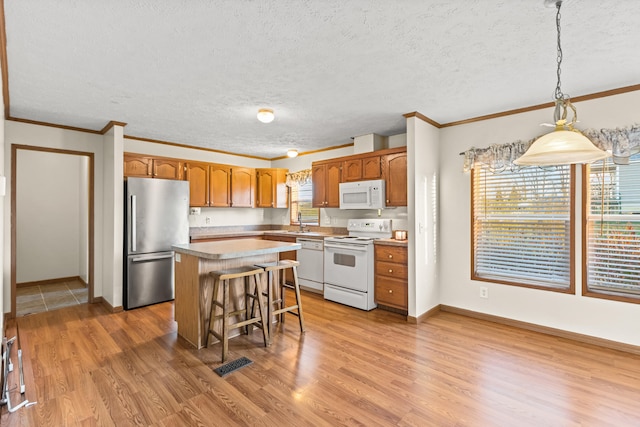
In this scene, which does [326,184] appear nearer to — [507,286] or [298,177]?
[298,177]

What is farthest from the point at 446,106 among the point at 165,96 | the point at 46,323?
the point at 46,323

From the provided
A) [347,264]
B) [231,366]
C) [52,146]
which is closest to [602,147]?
[347,264]

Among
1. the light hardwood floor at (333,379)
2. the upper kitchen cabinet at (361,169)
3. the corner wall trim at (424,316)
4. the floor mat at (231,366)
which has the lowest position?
the light hardwood floor at (333,379)

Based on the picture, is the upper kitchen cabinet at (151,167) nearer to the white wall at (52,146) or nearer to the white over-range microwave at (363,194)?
the white wall at (52,146)

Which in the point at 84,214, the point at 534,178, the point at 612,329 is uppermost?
the point at 534,178

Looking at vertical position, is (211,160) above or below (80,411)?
above

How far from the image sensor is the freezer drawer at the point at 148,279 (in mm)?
4168

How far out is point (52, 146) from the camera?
409 centimetres

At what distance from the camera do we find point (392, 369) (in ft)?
8.57

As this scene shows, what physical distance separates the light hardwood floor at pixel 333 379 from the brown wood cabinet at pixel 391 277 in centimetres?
41

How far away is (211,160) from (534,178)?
492 centimetres

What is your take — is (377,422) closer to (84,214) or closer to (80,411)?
(80,411)

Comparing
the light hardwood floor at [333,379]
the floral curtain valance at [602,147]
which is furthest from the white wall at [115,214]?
the floral curtain valance at [602,147]

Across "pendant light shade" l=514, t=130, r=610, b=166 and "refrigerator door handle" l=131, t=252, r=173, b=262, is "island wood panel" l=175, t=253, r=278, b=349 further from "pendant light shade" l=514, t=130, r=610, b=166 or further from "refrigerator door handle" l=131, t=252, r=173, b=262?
"pendant light shade" l=514, t=130, r=610, b=166
